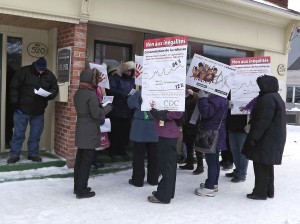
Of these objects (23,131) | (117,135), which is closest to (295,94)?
(117,135)

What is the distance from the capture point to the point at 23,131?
6.12m

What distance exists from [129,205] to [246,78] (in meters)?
2.73

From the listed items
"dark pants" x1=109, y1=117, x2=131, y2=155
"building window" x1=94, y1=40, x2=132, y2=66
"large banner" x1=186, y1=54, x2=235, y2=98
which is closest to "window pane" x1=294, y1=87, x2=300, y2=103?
"building window" x1=94, y1=40, x2=132, y2=66

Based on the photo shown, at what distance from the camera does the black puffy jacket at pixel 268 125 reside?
4.88 meters

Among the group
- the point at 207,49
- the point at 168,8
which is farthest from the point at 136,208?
the point at 207,49

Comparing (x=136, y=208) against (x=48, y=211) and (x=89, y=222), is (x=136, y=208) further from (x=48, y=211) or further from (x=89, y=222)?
(x=48, y=211)

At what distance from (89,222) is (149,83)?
1830 mm

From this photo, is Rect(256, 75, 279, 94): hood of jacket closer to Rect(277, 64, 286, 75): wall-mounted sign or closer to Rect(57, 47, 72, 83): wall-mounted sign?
Rect(57, 47, 72, 83): wall-mounted sign

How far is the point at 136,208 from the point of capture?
453 cm

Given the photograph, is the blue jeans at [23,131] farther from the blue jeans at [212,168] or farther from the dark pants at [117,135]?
the blue jeans at [212,168]

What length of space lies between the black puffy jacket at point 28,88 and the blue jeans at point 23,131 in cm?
12

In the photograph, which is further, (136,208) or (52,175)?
(52,175)

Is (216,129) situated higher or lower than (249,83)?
lower

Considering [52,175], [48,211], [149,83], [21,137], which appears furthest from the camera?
[21,137]
